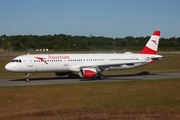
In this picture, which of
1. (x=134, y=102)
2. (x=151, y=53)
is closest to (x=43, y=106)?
(x=134, y=102)

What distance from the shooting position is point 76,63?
39.2 meters

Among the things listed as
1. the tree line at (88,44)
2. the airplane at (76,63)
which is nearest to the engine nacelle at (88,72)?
the airplane at (76,63)

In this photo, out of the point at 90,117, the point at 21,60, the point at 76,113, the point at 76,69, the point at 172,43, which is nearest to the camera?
the point at 90,117

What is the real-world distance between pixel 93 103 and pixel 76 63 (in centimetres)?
1845

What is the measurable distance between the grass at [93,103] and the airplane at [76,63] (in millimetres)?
8841

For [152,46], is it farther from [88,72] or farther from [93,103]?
[93,103]

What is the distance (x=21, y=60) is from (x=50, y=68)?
3.60 meters

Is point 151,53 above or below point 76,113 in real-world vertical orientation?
above

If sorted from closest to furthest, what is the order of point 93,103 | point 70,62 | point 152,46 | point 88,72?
point 93,103, point 88,72, point 70,62, point 152,46

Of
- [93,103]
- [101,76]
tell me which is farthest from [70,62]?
[93,103]

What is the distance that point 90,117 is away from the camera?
16.7 metres

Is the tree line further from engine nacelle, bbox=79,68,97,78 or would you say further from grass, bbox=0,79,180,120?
grass, bbox=0,79,180,120

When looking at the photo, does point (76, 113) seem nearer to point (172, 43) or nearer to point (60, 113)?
point (60, 113)

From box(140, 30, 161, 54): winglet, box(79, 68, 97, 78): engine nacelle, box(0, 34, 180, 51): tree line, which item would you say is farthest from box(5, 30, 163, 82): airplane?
box(0, 34, 180, 51): tree line
